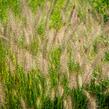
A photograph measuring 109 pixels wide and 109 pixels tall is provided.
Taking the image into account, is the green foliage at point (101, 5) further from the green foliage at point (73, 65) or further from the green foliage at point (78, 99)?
the green foliage at point (78, 99)

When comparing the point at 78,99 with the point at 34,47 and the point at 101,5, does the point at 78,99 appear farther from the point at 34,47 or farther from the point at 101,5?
the point at 101,5

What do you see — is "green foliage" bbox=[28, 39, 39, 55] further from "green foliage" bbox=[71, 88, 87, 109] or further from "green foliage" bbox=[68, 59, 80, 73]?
"green foliage" bbox=[71, 88, 87, 109]

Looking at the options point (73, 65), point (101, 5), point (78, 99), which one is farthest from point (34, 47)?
point (101, 5)

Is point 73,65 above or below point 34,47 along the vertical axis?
below

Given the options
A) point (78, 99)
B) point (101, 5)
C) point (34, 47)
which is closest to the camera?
point (78, 99)

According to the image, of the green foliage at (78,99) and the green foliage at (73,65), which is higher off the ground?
the green foliage at (73,65)

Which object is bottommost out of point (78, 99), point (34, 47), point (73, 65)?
point (78, 99)

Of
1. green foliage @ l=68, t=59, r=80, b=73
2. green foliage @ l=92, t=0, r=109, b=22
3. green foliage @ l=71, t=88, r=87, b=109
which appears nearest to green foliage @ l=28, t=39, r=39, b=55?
green foliage @ l=68, t=59, r=80, b=73

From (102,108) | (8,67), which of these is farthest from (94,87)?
(8,67)

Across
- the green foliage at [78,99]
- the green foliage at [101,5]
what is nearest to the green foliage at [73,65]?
the green foliage at [78,99]

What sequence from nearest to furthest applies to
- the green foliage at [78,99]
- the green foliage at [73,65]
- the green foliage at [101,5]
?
1. the green foliage at [78,99]
2. the green foliage at [73,65]
3. the green foliage at [101,5]

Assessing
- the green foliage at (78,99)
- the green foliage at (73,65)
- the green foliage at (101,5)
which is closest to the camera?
the green foliage at (78,99)

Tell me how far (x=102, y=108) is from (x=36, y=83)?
52 centimetres

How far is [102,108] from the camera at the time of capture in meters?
3.47
